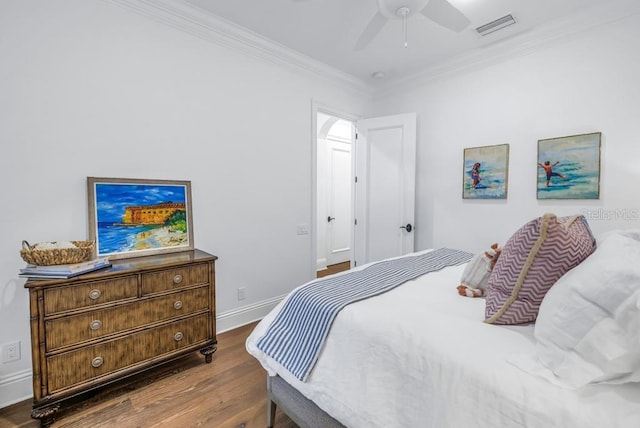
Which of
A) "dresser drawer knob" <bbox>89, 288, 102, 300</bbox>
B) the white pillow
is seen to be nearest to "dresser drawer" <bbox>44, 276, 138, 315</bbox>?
"dresser drawer knob" <bbox>89, 288, 102, 300</bbox>

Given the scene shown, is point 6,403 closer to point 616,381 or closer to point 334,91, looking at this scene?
point 616,381

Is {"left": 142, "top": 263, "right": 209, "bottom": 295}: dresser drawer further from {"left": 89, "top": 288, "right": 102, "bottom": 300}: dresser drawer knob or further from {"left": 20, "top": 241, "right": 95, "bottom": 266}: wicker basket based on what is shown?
{"left": 20, "top": 241, "right": 95, "bottom": 266}: wicker basket

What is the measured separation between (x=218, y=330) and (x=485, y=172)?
3.08 meters

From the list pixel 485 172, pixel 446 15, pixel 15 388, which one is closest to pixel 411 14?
pixel 446 15

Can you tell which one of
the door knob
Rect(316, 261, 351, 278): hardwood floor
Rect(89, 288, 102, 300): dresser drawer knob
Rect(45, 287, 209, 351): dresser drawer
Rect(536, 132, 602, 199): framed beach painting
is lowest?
Rect(316, 261, 351, 278): hardwood floor

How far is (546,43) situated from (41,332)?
4.27m

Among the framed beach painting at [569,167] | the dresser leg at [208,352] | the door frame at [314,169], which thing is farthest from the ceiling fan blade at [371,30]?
the dresser leg at [208,352]

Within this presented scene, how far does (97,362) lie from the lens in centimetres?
174

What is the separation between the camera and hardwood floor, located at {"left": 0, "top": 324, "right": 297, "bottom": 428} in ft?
5.43

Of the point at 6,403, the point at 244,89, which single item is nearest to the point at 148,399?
the point at 6,403

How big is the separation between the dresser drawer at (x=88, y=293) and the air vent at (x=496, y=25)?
135 inches

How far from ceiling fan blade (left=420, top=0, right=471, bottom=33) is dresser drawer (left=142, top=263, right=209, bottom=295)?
264 cm

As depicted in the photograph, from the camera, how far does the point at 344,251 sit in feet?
18.5

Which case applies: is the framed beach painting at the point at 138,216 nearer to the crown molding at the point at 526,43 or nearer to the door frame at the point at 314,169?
the door frame at the point at 314,169
